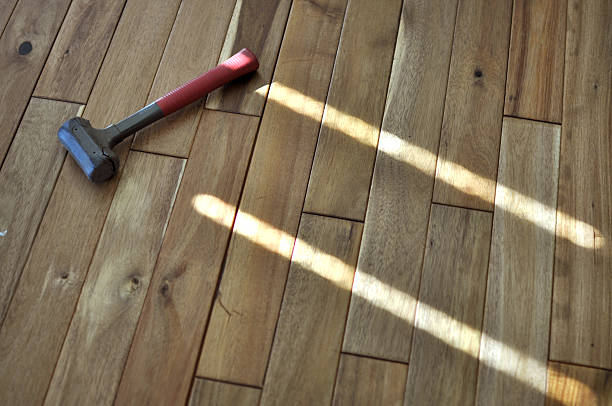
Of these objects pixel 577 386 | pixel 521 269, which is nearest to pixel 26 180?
pixel 521 269

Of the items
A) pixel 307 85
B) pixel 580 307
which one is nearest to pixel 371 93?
pixel 307 85

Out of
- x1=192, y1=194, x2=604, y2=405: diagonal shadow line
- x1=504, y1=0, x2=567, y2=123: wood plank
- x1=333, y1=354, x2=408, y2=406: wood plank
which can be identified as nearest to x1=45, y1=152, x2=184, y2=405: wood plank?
x1=192, y1=194, x2=604, y2=405: diagonal shadow line

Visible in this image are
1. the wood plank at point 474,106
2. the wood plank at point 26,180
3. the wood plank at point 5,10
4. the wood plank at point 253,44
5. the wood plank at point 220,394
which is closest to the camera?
the wood plank at point 220,394

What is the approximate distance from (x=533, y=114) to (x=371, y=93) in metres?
0.42

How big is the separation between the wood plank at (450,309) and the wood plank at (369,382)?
0.08 feet

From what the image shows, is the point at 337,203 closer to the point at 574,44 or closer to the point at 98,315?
the point at 98,315

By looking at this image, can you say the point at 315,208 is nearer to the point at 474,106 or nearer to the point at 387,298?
the point at 387,298

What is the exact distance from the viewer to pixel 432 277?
1.56 m

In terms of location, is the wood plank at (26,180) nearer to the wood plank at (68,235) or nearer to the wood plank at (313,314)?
the wood plank at (68,235)

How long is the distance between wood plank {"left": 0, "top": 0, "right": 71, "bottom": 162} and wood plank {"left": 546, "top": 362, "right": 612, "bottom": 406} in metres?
1.39

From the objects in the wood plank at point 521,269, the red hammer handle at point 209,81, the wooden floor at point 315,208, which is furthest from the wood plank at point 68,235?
the wood plank at point 521,269

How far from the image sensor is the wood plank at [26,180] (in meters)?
1.56

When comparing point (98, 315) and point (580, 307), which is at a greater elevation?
point (580, 307)

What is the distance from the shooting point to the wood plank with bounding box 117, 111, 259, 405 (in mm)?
1442
